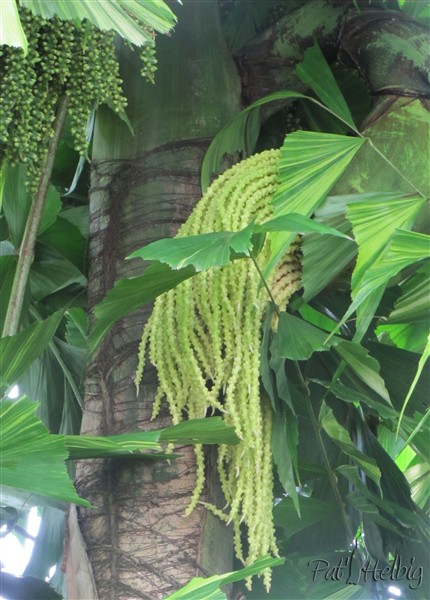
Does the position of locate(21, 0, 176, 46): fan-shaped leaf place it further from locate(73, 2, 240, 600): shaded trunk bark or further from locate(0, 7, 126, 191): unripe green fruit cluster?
locate(73, 2, 240, 600): shaded trunk bark

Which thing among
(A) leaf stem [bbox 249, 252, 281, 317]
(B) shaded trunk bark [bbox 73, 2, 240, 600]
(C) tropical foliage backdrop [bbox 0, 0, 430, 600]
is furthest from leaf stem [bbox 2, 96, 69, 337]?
(A) leaf stem [bbox 249, 252, 281, 317]

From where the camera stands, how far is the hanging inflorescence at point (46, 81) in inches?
55.3

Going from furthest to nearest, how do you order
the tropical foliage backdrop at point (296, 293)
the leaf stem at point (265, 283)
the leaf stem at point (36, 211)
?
the leaf stem at point (36, 211) → the leaf stem at point (265, 283) → the tropical foliage backdrop at point (296, 293)

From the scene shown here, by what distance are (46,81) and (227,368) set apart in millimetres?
530

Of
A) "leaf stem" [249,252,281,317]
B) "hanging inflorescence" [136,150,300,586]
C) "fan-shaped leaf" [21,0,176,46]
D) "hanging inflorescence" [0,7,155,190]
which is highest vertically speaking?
"hanging inflorescence" [0,7,155,190]

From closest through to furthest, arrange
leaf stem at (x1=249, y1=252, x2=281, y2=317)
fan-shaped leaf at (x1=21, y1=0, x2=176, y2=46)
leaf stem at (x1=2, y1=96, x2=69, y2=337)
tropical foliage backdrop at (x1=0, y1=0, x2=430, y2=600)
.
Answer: fan-shaped leaf at (x1=21, y1=0, x2=176, y2=46) → tropical foliage backdrop at (x1=0, y1=0, x2=430, y2=600) → leaf stem at (x1=249, y1=252, x2=281, y2=317) → leaf stem at (x1=2, y1=96, x2=69, y2=337)

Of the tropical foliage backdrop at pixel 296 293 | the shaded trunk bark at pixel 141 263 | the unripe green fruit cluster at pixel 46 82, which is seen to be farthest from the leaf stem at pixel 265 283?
the unripe green fruit cluster at pixel 46 82

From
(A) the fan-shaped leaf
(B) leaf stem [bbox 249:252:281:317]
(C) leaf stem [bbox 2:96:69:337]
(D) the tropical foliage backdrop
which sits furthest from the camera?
(C) leaf stem [bbox 2:96:69:337]

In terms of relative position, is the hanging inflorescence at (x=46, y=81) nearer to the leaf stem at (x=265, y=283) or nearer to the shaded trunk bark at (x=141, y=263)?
the shaded trunk bark at (x=141, y=263)

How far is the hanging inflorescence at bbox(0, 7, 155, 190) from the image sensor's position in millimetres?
1404

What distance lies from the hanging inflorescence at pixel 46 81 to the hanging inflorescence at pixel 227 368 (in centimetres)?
28

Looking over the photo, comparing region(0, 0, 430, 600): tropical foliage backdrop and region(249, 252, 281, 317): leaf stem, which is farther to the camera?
region(249, 252, 281, 317): leaf stem

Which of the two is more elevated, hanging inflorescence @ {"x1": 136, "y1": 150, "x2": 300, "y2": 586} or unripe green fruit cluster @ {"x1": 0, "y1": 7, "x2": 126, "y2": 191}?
unripe green fruit cluster @ {"x1": 0, "y1": 7, "x2": 126, "y2": 191}

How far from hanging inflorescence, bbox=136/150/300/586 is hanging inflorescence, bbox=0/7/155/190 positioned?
28 cm
